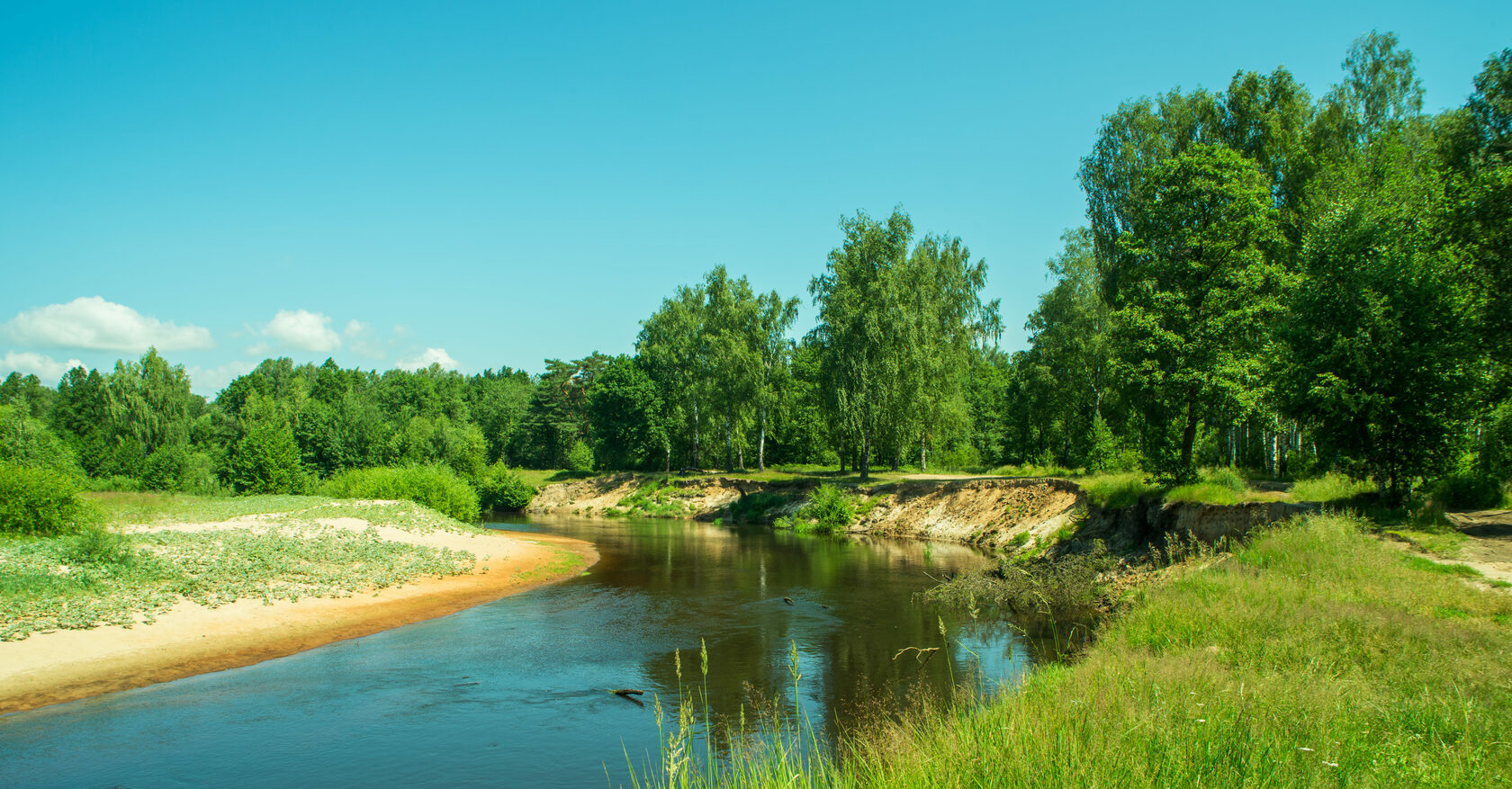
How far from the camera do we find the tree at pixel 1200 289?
24000 millimetres

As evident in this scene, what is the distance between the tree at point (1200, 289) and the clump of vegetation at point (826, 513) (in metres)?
21.5

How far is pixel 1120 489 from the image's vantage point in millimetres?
29953

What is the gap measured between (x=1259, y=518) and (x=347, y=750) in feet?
69.3

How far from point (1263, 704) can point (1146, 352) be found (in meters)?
21.3

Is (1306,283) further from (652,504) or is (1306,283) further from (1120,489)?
(652,504)

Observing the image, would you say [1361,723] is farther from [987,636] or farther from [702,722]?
[987,636]

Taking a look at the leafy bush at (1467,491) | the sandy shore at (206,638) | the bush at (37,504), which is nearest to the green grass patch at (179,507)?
the bush at (37,504)

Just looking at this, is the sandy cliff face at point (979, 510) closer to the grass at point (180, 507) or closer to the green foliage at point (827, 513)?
the green foliage at point (827, 513)

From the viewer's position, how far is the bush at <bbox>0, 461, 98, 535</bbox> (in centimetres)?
2391

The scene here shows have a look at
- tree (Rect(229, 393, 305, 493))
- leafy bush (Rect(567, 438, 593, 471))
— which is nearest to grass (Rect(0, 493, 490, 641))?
tree (Rect(229, 393, 305, 493))

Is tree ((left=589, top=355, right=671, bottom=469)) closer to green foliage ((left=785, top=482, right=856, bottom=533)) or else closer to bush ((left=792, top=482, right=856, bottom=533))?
green foliage ((left=785, top=482, right=856, bottom=533))

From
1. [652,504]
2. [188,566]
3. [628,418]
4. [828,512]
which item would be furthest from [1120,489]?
[628,418]

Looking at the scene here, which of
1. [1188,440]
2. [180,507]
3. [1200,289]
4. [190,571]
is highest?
[1200,289]

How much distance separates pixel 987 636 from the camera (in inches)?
687
